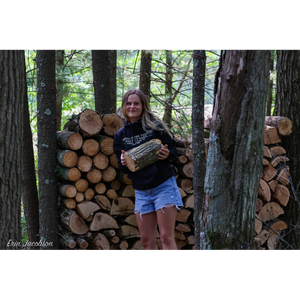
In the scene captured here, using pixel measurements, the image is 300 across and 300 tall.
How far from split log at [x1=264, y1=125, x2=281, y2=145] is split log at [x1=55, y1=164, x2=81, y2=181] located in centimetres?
245

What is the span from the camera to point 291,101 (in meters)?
3.89

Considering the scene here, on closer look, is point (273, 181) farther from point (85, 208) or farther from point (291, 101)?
point (85, 208)

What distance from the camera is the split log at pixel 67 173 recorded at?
3543 mm

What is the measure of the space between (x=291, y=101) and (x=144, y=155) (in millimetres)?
2278

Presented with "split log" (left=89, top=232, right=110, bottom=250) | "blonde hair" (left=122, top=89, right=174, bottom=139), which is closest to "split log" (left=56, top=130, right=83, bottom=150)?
"blonde hair" (left=122, top=89, right=174, bottom=139)

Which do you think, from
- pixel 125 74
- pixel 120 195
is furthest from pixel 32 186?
pixel 125 74

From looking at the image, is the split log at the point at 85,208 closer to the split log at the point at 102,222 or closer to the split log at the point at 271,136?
the split log at the point at 102,222

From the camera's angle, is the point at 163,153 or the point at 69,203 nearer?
the point at 163,153

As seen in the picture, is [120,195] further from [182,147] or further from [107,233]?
[182,147]

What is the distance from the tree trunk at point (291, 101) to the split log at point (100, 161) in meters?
2.35

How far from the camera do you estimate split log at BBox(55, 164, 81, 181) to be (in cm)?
354

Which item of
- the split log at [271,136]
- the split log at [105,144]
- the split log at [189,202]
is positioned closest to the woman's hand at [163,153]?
the split log at [105,144]

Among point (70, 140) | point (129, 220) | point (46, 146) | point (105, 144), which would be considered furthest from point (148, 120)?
point (129, 220)

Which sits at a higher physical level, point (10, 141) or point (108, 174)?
point (10, 141)
